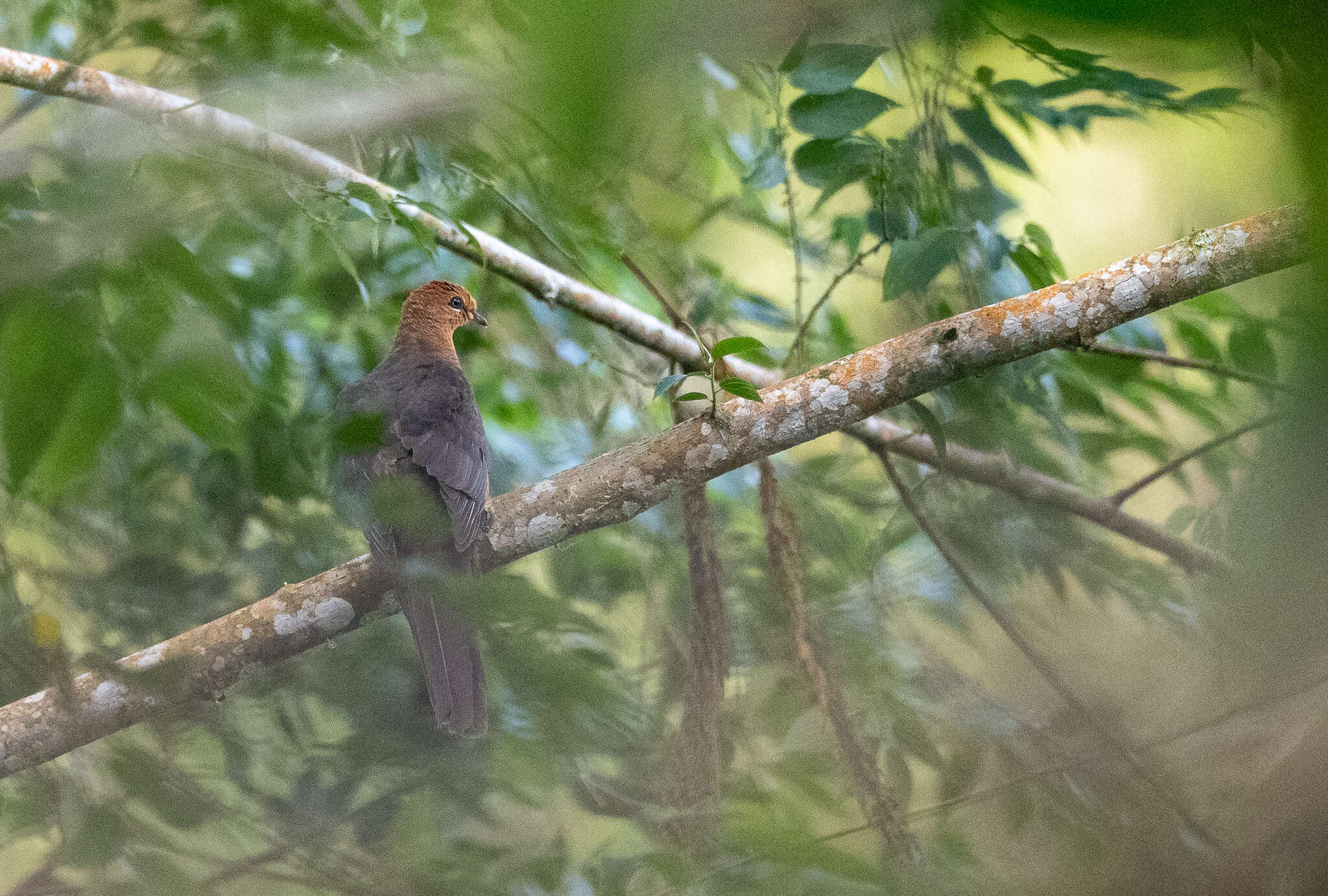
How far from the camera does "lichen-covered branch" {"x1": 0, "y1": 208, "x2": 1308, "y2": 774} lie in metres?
1.62

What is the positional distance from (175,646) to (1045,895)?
1.87 metres

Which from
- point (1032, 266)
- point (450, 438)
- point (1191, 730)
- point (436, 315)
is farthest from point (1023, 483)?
point (1191, 730)

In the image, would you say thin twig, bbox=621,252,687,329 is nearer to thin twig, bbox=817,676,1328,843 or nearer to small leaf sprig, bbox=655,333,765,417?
small leaf sprig, bbox=655,333,765,417

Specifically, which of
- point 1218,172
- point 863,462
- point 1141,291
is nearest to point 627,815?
point 1141,291

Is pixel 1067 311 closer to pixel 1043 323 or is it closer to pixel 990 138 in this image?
pixel 1043 323

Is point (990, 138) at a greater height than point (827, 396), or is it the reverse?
point (990, 138)

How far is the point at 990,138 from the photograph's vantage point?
2141 millimetres

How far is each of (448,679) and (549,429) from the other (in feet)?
3.93

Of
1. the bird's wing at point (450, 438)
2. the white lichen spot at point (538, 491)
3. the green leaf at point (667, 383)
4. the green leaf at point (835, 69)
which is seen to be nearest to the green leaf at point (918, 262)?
the green leaf at point (835, 69)

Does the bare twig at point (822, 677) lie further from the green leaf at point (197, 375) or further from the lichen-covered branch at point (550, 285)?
the green leaf at point (197, 375)

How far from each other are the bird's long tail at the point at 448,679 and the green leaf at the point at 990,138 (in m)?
1.58

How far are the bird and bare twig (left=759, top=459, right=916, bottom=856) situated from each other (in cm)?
54

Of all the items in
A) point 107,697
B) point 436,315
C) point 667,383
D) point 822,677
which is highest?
point 436,315

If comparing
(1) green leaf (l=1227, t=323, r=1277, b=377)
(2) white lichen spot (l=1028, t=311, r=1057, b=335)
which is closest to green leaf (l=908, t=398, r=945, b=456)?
(2) white lichen spot (l=1028, t=311, r=1057, b=335)
